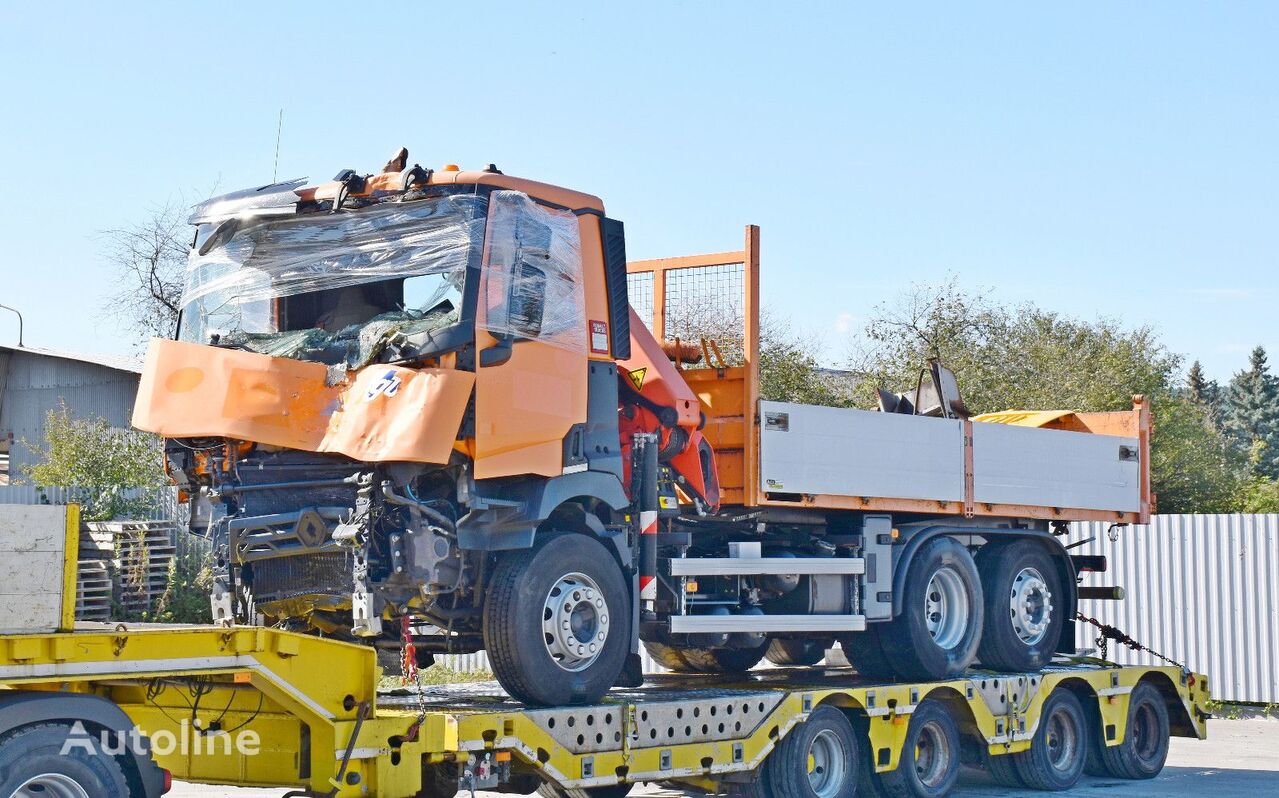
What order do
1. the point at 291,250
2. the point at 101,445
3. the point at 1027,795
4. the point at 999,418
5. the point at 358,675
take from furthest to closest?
1. the point at 101,445
2. the point at 999,418
3. the point at 1027,795
4. the point at 291,250
5. the point at 358,675

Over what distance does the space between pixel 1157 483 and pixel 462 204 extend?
26.5 metres

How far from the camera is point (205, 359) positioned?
833cm

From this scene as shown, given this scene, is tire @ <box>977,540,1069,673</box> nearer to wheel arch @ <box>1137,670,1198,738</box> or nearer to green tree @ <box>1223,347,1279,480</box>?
wheel arch @ <box>1137,670,1198,738</box>

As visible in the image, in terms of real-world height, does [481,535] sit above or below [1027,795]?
above

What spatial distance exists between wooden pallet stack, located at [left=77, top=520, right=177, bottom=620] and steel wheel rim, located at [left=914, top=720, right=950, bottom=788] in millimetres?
9838

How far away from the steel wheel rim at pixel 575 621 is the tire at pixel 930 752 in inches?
139

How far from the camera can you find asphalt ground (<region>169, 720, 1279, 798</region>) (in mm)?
12352

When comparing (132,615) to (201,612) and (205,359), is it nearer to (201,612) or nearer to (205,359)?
(201,612)

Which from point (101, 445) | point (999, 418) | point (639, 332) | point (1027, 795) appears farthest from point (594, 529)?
point (101, 445)

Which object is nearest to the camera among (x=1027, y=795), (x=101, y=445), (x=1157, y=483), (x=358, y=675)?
(x=358, y=675)

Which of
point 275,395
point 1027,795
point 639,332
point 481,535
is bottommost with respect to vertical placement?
point 1027,795

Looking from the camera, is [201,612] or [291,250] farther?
[201,612]

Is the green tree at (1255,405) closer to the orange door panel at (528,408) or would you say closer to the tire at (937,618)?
the tire at (937,618)

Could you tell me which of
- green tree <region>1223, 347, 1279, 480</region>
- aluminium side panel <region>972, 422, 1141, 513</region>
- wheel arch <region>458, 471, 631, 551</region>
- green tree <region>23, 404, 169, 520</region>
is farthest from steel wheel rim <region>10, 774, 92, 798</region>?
green tree <region>1223, 347, 1279, 480</region>
